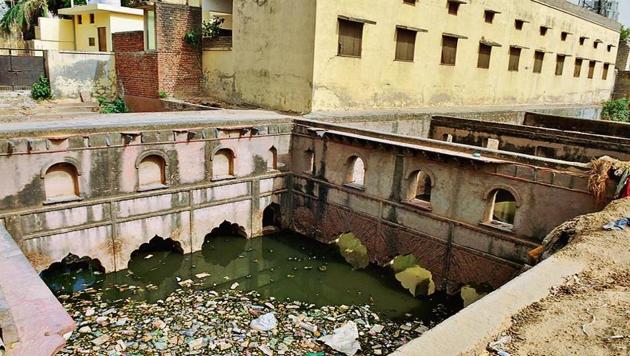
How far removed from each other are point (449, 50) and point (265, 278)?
42.1ft

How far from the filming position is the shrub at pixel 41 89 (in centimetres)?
1764

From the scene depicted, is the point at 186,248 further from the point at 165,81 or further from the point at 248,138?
the point at 165,81

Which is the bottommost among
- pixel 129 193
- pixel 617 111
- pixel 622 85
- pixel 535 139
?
pixel 129 193

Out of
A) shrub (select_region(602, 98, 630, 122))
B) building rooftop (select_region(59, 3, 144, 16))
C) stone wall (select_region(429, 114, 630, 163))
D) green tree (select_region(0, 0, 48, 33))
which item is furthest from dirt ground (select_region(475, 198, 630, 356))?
green tree (select_region(0, 0, 48, 33))

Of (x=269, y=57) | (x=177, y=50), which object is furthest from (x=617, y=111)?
(x=177, y=50)

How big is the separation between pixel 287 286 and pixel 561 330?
7526 mm

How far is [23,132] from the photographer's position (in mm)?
9852

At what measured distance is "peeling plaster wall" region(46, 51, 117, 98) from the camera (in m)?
18.0

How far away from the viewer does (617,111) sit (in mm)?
26953

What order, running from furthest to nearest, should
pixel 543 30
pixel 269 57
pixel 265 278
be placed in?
pixel 543 30 < pixel 269 57 < pixel 265 278

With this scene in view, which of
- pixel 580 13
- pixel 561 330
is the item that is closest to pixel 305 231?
pixel 561 330

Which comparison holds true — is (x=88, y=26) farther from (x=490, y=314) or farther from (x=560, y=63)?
(x=560, y=63)

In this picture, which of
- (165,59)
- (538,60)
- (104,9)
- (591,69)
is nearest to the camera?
(165,59)

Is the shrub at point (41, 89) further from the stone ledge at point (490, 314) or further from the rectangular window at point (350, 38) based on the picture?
the stone ledge at point (490, 314)
